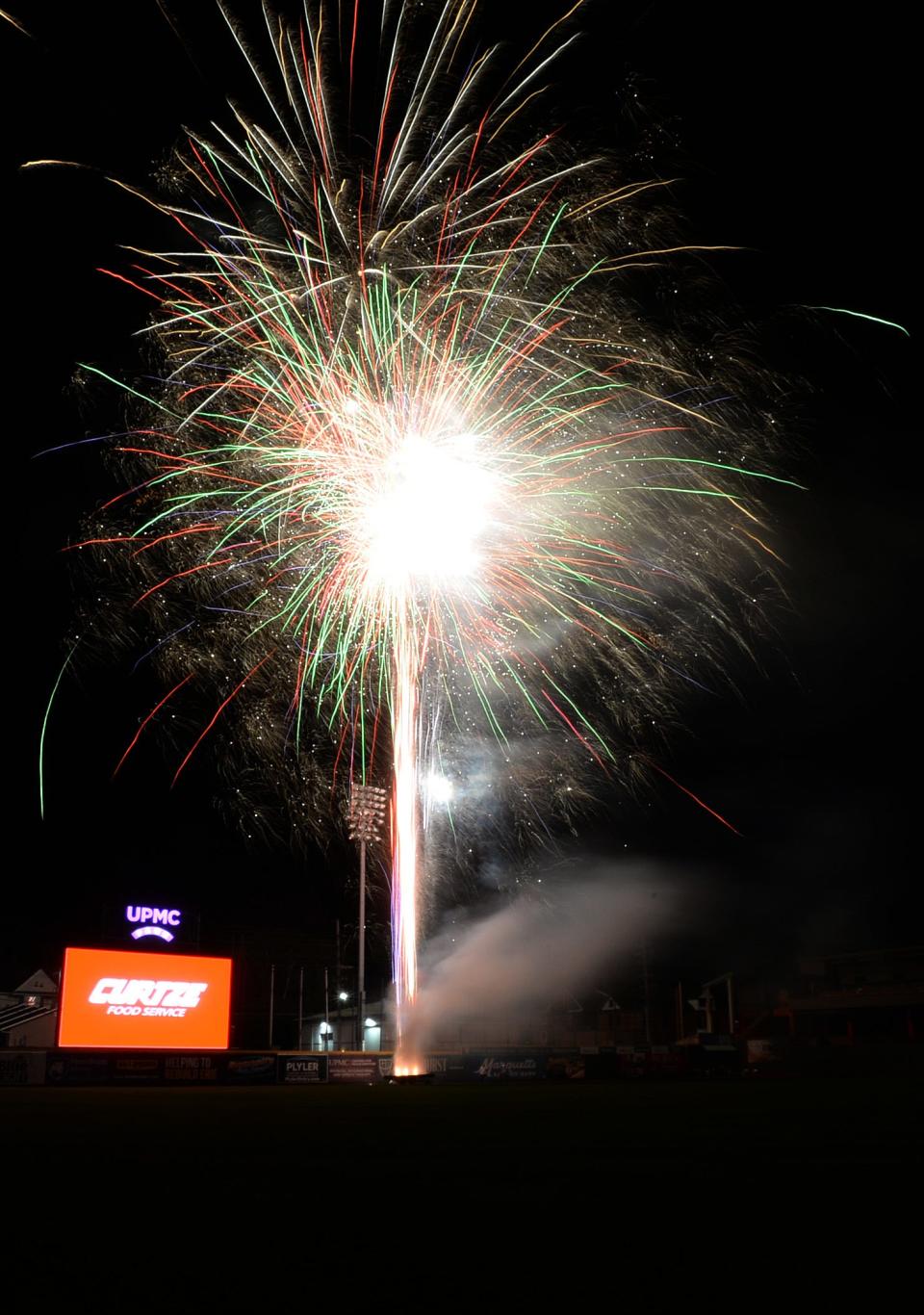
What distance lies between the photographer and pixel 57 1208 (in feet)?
19.8

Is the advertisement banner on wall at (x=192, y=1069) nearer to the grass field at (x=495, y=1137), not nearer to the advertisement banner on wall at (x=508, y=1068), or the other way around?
the advertisement banner on wall at (x=508, y=1068)

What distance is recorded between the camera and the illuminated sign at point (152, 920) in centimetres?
4122

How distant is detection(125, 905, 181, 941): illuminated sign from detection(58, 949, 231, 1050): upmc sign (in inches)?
106

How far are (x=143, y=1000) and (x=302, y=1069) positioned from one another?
308 inches

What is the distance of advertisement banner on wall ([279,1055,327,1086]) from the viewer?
31922 millimetres

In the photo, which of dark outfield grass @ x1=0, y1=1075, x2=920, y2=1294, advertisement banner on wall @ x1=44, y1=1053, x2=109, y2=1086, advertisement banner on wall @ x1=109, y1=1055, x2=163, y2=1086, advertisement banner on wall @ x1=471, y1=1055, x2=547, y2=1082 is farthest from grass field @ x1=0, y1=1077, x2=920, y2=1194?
advertisement banner on wall @ x1=471, y1=1055, x2=547, y2=1082

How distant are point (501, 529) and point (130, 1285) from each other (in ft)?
56.9

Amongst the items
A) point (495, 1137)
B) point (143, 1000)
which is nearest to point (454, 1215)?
point (495, 1137)

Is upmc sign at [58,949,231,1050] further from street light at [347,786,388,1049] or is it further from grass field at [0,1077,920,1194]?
grass field at [0,1077,920,1194]

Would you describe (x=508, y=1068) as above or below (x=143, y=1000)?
below

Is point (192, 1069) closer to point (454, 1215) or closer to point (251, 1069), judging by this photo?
point (251, 1069)

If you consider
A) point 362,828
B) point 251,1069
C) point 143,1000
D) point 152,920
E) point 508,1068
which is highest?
point 362,828

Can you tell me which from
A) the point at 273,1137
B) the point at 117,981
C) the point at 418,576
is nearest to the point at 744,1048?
the point at 117,981

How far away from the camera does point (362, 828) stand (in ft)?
110
